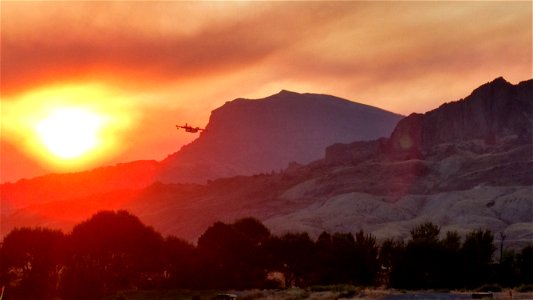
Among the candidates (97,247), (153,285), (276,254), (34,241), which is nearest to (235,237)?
(276,254)

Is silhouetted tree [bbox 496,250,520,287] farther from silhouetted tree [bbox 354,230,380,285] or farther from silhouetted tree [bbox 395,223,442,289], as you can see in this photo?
silhouetted tree [bbox 354,230,380,285]

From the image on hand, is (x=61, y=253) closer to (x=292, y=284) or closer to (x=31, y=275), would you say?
(x=31, y=275)

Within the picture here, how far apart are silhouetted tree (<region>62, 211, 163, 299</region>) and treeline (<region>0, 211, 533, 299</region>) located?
141 mm

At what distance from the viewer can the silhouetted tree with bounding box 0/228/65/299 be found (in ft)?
303

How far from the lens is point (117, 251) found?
10450 centimetres

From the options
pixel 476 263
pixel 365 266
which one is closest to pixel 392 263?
pixel 365 266

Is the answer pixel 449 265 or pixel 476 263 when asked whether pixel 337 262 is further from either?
pixel 476 263

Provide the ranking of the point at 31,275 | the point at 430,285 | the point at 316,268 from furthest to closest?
the point at 316,268 < the point at 31,275 < the point at 430,285

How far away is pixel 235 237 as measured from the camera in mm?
103438

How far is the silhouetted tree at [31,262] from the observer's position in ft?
303

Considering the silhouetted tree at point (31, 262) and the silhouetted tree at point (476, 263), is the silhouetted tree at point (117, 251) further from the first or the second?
the silhouetted tree at point (476, 263)

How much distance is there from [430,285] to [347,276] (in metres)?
12.9

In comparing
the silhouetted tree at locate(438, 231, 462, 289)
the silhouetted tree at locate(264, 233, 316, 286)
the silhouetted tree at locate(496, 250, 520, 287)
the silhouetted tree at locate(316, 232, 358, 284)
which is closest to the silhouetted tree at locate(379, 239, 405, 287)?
the silhouetted tree at locate(316, 232, 358, 284)

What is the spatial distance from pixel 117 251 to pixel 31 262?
11929mm
